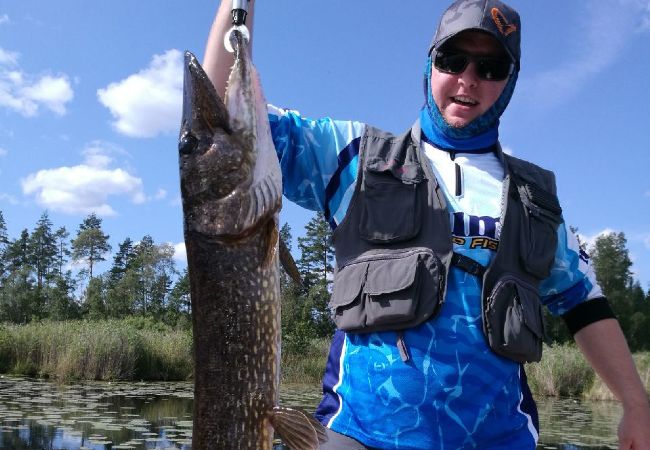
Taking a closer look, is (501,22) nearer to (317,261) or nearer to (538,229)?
(538,229)

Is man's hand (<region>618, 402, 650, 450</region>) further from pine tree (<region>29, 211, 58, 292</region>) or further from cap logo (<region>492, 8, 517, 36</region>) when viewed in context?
pine tree (<region>29, 211, 58, 292</region>)

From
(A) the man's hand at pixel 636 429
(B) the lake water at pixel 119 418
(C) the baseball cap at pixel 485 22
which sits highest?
(C) the baseball cap at pixel 485 22

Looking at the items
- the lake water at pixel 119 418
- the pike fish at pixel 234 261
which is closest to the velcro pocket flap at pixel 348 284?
the pike fish at pixel 234 261

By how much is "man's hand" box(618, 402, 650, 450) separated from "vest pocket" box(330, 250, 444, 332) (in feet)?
3.88

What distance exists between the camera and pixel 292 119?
8.96ft

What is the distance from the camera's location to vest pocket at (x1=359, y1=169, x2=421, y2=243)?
2.54 meters

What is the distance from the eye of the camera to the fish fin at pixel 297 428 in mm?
2121

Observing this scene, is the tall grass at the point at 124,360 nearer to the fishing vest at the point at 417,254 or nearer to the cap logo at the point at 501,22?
the fishing vest at the point at 417,254

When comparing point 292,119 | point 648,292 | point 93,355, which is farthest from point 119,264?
point 292,119

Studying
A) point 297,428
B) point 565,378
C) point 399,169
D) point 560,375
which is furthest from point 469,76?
point 565,378

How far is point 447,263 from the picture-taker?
2.48 m

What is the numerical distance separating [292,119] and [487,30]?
3.17 feet

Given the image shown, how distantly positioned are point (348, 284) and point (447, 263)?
41cm

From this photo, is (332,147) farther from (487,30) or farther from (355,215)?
(487,30)
